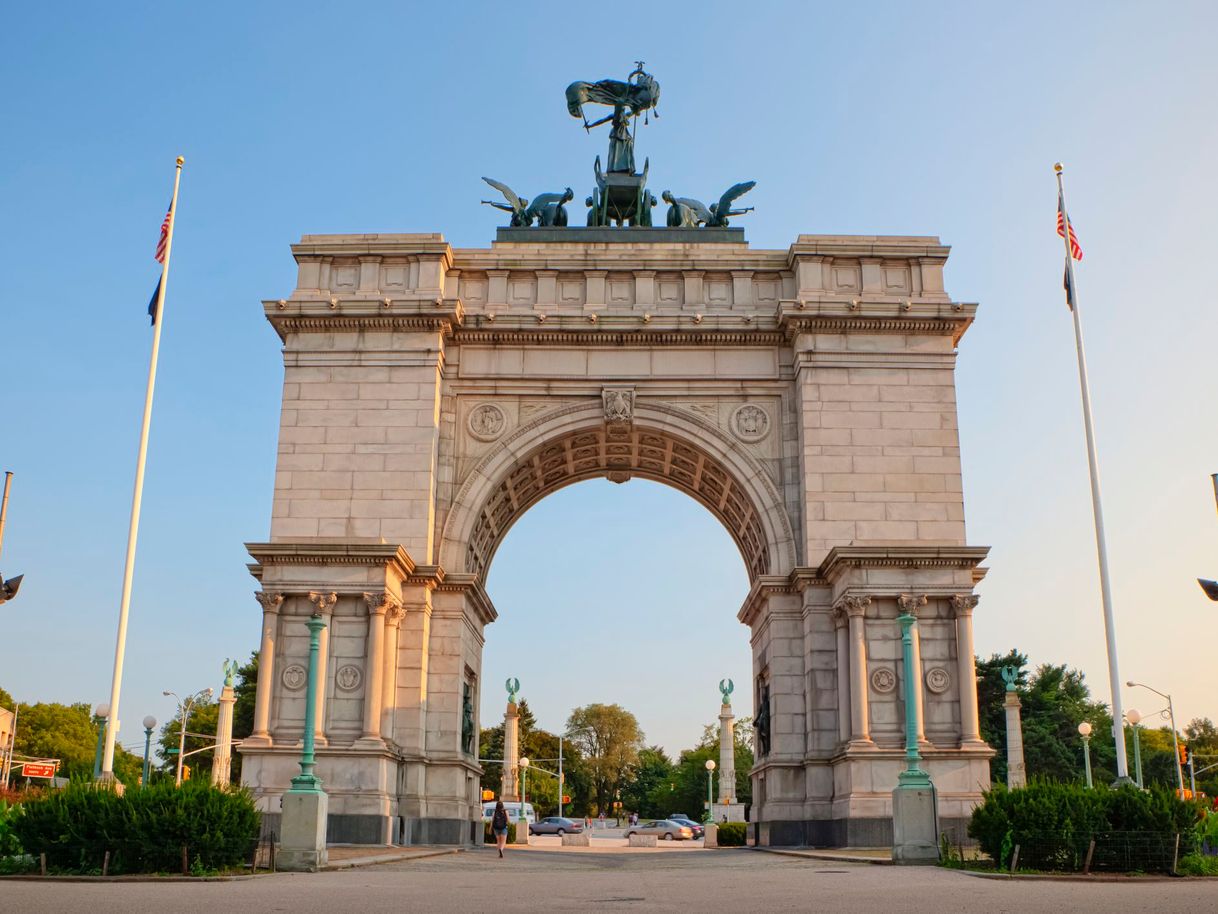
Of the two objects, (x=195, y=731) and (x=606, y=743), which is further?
(x=606, y=743)

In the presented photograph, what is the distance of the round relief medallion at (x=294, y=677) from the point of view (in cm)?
3106

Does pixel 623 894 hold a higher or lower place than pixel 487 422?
lower

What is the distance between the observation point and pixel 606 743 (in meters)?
133

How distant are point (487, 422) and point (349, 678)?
337 inches

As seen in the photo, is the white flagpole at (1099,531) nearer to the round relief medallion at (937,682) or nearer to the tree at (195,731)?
the round relief medallion at (937,682)

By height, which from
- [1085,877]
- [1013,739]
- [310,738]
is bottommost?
[1085,877]

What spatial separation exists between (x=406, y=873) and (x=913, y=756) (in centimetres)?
970

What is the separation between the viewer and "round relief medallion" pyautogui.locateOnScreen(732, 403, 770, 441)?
35.2 metres

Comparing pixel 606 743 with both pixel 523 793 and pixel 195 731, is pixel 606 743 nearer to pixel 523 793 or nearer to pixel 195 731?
pixel 195 731

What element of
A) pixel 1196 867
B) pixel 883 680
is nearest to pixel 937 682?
pixel 883 680

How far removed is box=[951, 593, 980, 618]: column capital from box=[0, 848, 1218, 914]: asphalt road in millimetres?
11076

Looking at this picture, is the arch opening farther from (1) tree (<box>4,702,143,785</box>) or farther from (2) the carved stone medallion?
(1) tree (<box>4,702,143,785</box>)

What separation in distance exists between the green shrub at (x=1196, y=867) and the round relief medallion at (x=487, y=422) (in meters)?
21.6

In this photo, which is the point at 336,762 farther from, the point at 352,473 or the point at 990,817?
the point at 990,817
